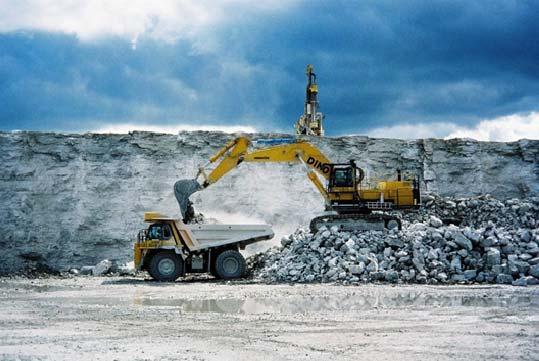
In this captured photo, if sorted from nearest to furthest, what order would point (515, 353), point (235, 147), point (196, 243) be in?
point (515, 353)
point (196, 243)
point (235, 147)

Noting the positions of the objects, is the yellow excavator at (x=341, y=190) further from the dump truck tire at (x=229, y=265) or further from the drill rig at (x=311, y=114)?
the drill rig at (x=311, y=114)

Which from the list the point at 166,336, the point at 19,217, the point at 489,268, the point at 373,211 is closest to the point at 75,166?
the point at 19,217

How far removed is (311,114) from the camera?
1325 inches

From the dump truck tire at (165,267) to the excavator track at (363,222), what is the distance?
3911 mm

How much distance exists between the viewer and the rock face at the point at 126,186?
26.4m

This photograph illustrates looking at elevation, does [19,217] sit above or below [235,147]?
below

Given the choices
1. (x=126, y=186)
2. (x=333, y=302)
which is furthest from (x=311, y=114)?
(x=333, y=302)

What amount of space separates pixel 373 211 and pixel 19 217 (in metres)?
14.2

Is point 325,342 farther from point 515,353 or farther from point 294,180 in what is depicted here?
point 294,180

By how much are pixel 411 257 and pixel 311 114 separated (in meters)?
17.5

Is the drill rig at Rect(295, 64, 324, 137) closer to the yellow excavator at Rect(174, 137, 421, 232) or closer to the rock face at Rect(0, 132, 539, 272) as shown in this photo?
the rock face at Rect(0, 132, 539, 272)

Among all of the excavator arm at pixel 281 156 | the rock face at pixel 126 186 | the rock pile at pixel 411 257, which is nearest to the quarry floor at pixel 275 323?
the rock pile at pixel 411 257

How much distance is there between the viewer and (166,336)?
895 centimetres

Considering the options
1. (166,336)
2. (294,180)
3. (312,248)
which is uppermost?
(294,180)
